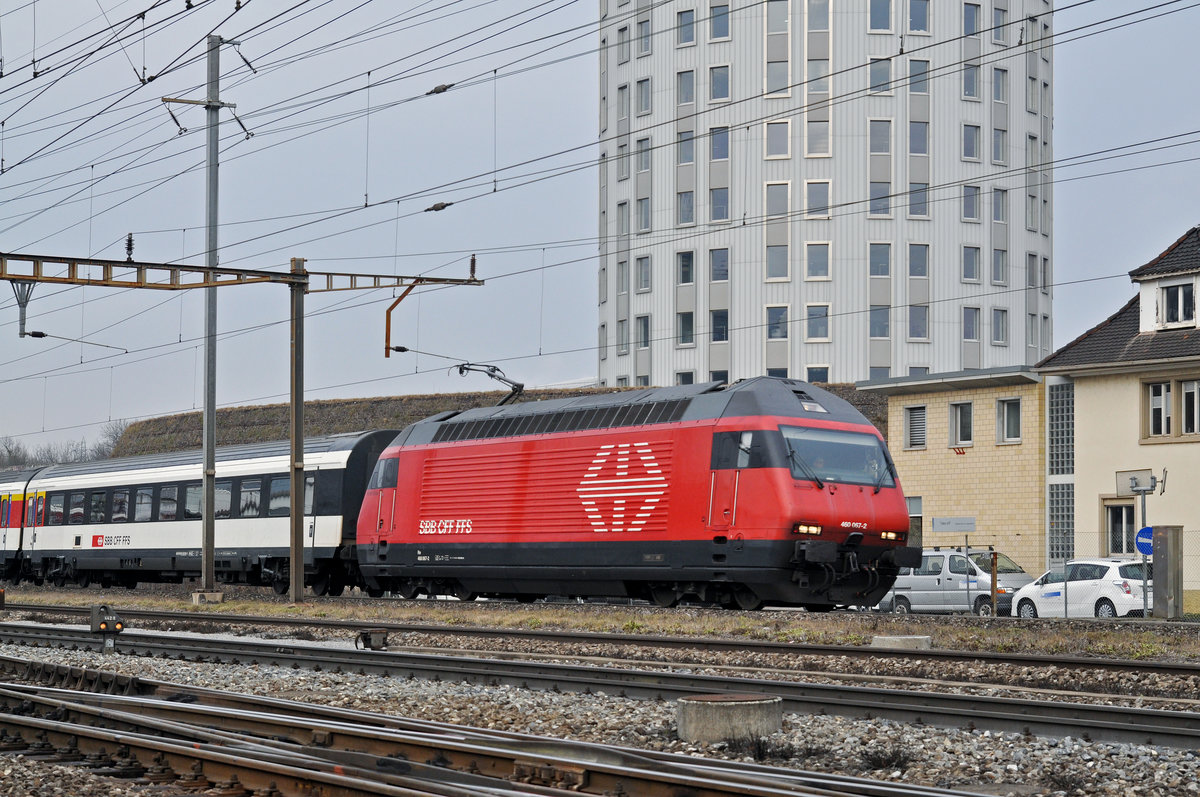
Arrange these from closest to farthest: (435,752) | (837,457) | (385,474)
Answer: (435,752) → (837,457) → (385,474)

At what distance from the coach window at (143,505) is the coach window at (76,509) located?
313 centimetres

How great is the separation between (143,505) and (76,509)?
396 cm

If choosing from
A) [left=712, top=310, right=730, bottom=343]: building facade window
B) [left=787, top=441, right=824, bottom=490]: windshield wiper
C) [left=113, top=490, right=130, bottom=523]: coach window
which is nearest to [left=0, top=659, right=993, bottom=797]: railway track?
[left=787, top=441, right=824, bottom=490]: windshield wiper

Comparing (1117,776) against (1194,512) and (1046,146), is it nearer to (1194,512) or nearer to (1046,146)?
(1194,512)

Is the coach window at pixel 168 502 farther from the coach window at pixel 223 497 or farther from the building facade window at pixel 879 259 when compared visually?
the building facade window at pixel 879 259

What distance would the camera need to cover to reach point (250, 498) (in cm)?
3541

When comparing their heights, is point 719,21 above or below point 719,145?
above

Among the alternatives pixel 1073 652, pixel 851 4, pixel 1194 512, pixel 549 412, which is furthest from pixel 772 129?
pixel 1073 652

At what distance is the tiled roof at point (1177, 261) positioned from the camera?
3759cm

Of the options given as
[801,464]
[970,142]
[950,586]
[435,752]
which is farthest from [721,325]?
[435,752]

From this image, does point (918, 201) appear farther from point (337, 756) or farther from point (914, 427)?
point (337, 756)

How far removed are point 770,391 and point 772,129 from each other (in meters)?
48.8

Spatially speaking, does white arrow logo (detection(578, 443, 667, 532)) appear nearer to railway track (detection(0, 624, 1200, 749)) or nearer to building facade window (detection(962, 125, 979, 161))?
railway track (detection(0, 624, 1200, 749))

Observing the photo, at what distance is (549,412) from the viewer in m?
27.2
